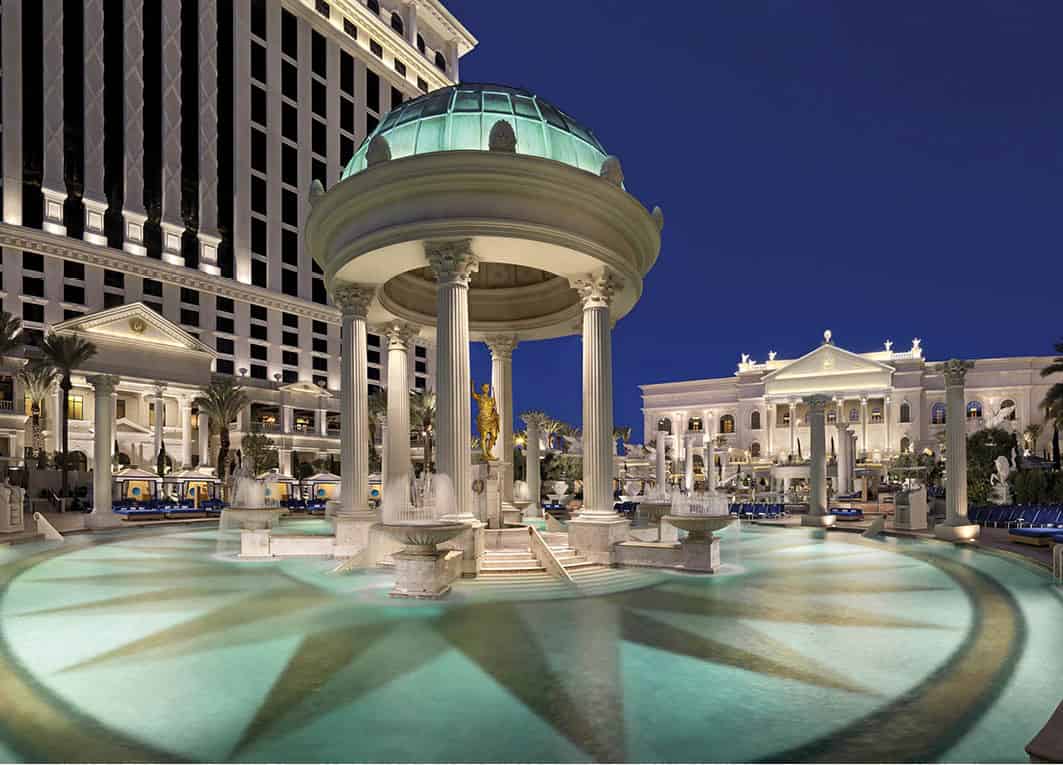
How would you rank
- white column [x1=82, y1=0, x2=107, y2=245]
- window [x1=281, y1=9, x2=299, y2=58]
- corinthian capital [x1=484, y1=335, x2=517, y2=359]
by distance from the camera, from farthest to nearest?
window [x1=281, y1=9, x2=299, y2=58] < white column [x1=82, y1=0, x2=107, y2=245] < corinthian capital [x1=484, y1=335, x2=517, y2=359]

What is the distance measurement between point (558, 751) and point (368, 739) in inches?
57.6

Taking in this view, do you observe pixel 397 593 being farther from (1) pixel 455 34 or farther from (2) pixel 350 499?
(1) pixel 455 34

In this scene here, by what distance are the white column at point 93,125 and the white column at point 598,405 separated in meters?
58.2

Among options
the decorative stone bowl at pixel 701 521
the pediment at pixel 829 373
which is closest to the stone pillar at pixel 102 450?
the decorative stone bowl at pixel 701 521

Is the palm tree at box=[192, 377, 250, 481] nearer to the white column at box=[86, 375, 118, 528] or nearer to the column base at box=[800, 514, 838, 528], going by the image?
the white column at box=[86, 375, 118, 528]

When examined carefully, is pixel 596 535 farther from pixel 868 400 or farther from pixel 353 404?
pixel 868 400

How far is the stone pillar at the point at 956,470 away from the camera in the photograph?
62.9ft

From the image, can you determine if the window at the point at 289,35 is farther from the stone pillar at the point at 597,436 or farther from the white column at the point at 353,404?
the stone pillar at the point at 597,436

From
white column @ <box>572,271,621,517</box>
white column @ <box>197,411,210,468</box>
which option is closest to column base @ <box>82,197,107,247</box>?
white column @ <box>197,411,210,468</box>

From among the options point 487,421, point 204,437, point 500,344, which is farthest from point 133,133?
point 487,421

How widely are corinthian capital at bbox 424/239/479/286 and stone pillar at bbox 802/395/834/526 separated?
660 inches

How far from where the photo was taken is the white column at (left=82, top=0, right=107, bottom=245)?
2295 inches

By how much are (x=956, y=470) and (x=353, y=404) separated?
16790 millimetres

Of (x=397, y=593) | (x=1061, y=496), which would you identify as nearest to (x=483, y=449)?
(x=397, y=593)
